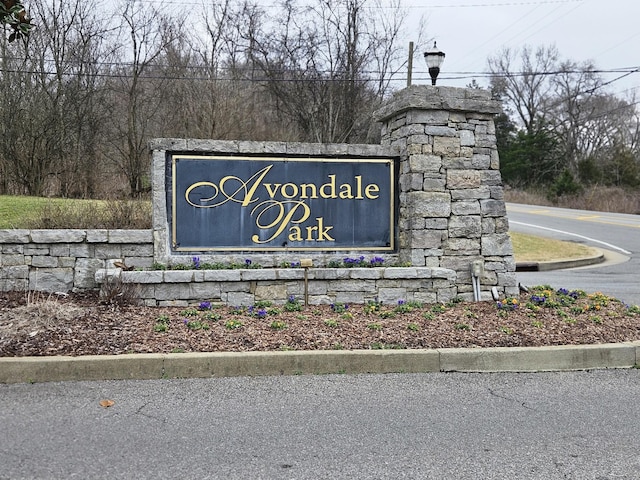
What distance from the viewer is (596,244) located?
17953 millimetres

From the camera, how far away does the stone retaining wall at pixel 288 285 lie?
6803 mm

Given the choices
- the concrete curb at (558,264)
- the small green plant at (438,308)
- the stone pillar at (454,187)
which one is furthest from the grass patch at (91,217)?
the concrete curb at (558,264)

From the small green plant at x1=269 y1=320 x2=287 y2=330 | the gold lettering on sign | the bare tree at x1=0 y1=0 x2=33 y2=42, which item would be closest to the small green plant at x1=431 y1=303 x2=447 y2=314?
the gold lettering on sign

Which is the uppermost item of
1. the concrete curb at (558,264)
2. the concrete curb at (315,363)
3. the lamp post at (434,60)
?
the lamp post at (434,60)

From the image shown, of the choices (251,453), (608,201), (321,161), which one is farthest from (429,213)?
(608,201)

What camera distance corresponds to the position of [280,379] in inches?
200

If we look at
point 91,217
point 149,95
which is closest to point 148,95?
point 149,95

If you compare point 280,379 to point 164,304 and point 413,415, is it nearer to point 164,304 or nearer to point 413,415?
point 413,415

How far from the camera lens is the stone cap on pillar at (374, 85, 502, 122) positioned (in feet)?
24.1

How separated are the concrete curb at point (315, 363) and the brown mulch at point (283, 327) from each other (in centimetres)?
21

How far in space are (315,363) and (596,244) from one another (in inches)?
592

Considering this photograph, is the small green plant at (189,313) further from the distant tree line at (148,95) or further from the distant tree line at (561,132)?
the distant tree line at (561,132)

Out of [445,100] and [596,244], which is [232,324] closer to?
[445,100]

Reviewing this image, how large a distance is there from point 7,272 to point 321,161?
3.80m
